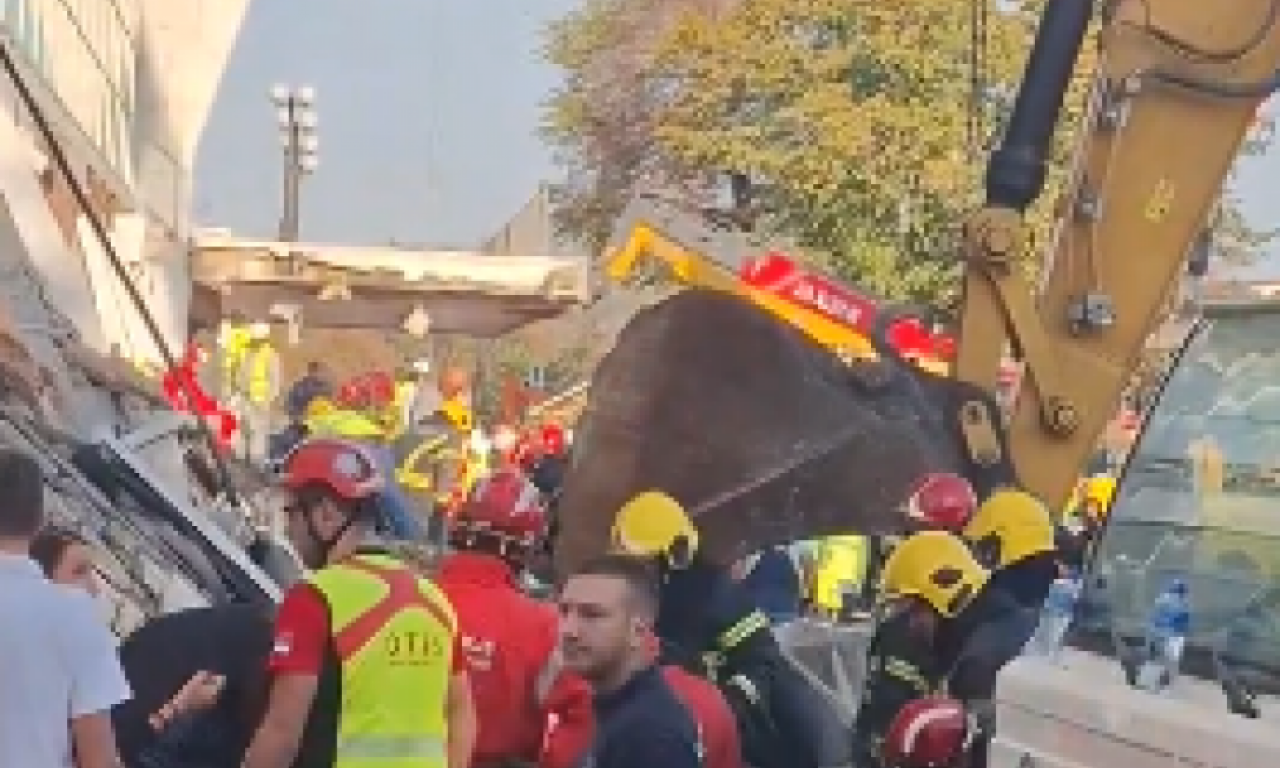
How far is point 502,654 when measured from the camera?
6.37m

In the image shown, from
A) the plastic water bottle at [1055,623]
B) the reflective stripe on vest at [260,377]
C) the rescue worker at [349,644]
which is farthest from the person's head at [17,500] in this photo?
the reflective stripe on vest at [260,377]

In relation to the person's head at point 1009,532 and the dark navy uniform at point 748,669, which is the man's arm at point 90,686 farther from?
the person's head at point 1009,532

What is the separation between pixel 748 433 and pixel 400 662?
259 inches

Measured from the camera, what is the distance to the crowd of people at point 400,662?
17.3ft

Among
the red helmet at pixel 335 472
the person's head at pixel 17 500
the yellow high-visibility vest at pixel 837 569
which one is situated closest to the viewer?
the person's head at pixel 17 500

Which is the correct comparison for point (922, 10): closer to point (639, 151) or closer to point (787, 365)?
point (639, 151)

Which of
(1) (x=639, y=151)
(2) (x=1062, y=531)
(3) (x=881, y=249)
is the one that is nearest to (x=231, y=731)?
(2) (x=1062, y=531)

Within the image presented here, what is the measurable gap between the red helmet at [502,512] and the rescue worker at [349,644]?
77 centimetres

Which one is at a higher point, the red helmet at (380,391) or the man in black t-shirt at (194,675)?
the red helmet at (380,391)

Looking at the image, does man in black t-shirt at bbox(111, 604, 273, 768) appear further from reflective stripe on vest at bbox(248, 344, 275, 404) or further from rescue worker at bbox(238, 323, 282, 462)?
reflective stripe on vest at bbox(248, 344, 275, 404)

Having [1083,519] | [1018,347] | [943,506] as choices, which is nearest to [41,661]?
[943,506]

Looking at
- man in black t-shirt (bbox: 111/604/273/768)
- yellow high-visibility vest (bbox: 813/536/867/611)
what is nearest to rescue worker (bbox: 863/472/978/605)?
man in black t-shirt (bbox: 111/604/273/768)

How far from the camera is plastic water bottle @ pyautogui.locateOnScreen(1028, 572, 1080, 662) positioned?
554cm

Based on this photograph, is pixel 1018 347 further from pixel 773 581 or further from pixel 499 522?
pixel 499 522
